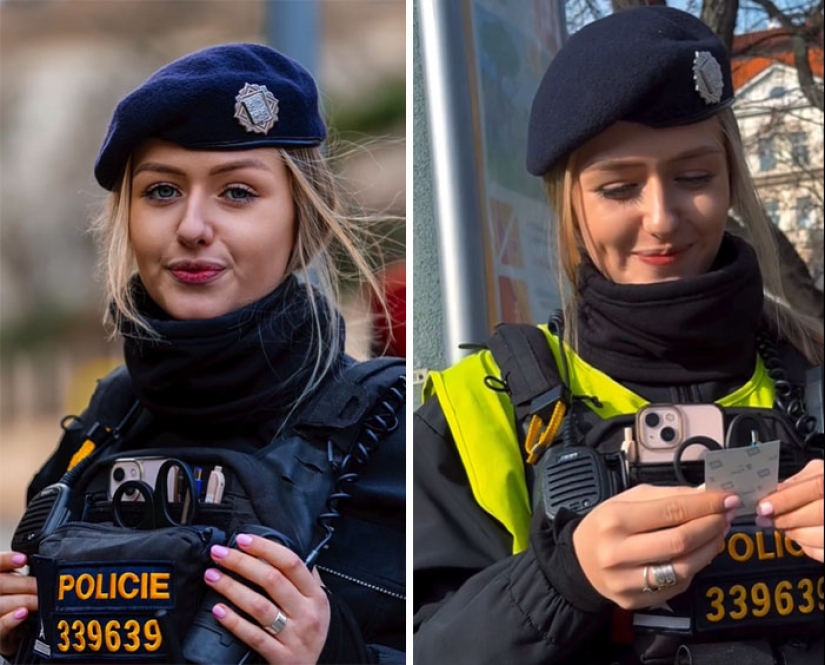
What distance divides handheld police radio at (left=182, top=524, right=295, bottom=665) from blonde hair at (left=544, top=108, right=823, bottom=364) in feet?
1.70

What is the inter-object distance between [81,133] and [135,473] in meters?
0.50

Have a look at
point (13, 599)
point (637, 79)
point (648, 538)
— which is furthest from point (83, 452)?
point (637, 79)

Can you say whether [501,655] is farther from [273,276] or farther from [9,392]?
[9,392]

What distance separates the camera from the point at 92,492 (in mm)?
1502

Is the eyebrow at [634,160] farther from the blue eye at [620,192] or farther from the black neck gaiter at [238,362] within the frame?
the black neck gaiter at [238,362]

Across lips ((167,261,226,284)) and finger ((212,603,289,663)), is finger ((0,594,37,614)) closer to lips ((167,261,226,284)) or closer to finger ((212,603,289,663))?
finger ((212,603,289,663))

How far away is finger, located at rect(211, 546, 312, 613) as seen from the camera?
54.6 inches

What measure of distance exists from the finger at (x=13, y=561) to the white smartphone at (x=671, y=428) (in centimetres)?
82

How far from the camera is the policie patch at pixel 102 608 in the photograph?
1395 mm

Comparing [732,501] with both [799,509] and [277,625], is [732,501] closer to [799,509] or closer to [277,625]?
[799,509]

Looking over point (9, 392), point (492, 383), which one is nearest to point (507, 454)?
point (492, 383)

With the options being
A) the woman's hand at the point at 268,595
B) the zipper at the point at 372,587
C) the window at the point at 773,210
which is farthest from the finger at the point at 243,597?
the window at the point at 773,210

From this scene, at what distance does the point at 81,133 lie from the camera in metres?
1.61

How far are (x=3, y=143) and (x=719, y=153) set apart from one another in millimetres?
1019
